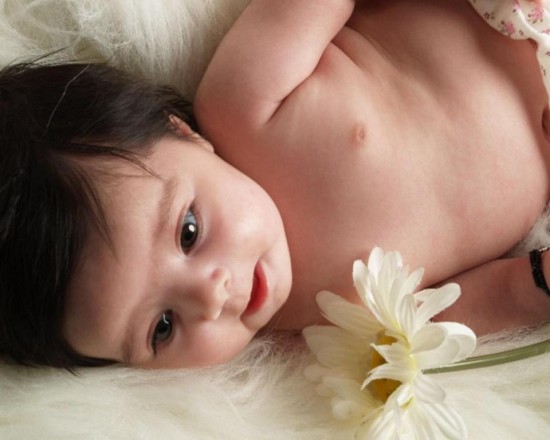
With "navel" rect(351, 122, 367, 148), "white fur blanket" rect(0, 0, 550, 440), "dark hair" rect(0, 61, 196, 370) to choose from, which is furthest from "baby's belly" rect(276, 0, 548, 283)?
"dark hair" rect(0, 61, 196, 370)

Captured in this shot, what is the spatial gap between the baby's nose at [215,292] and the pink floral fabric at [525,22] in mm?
504

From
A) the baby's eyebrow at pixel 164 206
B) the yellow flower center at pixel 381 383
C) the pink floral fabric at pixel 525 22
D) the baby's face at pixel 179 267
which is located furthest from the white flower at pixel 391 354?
the pink floral fabric at pixel 525 22

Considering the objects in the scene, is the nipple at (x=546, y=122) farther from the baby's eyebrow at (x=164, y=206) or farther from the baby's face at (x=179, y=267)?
the baby's eyebrow at (x=164, y=206)

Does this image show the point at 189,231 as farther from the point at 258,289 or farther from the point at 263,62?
the point at 263,62

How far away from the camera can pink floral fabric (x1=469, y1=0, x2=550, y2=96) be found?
1.01m

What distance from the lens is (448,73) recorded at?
41.3 inches

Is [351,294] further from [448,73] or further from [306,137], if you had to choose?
[448,73]

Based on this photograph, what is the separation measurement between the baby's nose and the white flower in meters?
0.13

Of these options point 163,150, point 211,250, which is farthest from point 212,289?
point 163,150

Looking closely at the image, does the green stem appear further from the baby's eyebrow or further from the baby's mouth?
the baby's eyebrow

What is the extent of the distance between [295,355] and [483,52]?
1.65ft

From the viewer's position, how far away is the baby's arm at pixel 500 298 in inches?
40.5

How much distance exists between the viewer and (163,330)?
0.98 m

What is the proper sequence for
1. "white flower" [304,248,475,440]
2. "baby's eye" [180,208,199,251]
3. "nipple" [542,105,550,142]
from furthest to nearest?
"nipple" [542,105,550,142] < "baby's eye" [180,208,199,251] < "white flower" [304,248,475,440]
